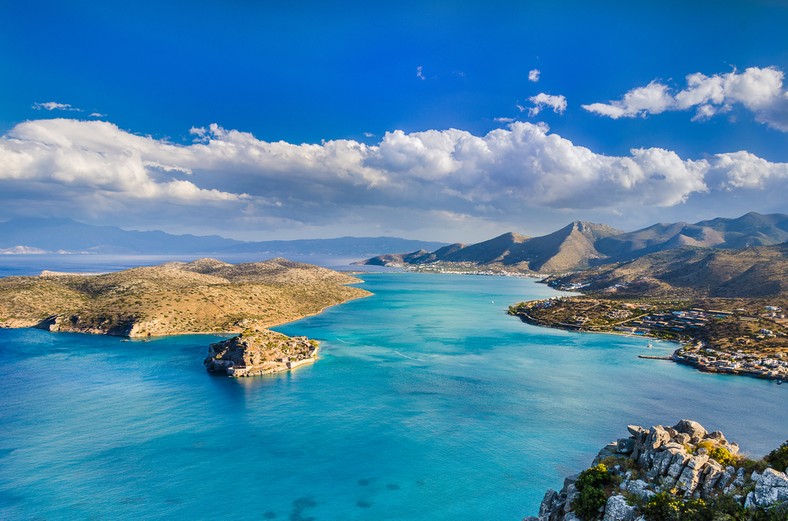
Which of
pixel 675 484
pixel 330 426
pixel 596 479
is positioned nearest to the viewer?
pixel 675 484

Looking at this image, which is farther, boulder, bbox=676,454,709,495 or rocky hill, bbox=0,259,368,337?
rocky hill, bbox=0,259,368,337

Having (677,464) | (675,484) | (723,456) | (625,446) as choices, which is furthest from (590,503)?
(723,456)

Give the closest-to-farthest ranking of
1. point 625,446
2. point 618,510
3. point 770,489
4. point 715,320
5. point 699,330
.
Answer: point 770,489
point 618,510
point 625,446
point 699,330
point 715,320

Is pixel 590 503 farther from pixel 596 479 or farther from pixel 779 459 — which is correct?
pixel 779 459

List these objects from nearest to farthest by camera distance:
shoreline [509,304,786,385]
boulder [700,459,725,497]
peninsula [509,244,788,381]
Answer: boulder [700,459,725,497] < shoreline [509,304,786,385] < peninsula [509,244,788,381]

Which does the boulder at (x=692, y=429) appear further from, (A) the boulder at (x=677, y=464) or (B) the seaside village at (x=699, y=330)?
(B) the seaside village at (x=699, y=330)

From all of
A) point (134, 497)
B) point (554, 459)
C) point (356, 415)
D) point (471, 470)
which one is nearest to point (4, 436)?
point (134, 497)

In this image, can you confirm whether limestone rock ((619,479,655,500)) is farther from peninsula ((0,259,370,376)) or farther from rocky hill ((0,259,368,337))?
rocky hill ((0,259,368,337))

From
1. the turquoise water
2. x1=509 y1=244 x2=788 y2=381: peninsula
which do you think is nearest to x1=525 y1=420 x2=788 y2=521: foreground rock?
the turquoise water
